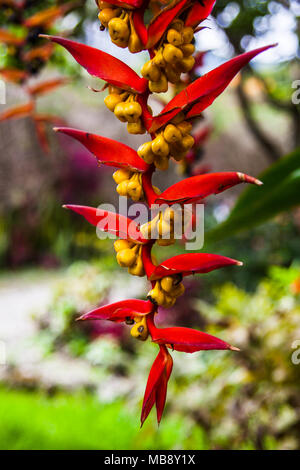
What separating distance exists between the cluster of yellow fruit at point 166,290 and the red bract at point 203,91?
8cm

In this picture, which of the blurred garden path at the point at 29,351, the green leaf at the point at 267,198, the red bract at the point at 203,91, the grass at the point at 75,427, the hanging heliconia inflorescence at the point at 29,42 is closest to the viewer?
the red bract at the point at 203,91

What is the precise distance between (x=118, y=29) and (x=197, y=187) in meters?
0.10

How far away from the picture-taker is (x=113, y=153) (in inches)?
10.1

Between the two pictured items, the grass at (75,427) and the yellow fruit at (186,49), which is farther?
the grass at (75,427)

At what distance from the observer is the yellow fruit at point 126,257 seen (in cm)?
25

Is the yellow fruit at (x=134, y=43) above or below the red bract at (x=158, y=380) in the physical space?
above

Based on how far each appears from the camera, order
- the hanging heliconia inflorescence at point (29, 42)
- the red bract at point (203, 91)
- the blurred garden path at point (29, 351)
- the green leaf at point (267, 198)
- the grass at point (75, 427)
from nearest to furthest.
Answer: the red bract at point (203, 91) → the green leaf at point (267, 198) → the hanging heliconia inflorescence at point (29, 42) → the grass at point (75, 427) → the blurred garden path at point (29, 351)

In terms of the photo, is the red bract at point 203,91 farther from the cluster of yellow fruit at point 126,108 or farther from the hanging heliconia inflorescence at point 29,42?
the hanging heliconia inflorescence at point 29,42

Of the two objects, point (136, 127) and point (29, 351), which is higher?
point (136, 127)

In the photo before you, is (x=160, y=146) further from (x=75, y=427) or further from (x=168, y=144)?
(x=75, y=427)

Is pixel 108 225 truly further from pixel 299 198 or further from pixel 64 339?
pixel 64 339

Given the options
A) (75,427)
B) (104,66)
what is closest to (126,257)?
(104,66)

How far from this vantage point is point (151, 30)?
0.25m

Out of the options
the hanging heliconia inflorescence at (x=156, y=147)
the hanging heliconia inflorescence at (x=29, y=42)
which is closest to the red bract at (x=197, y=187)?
the hanging heliconia inflorescence at (x=156, y=147)
